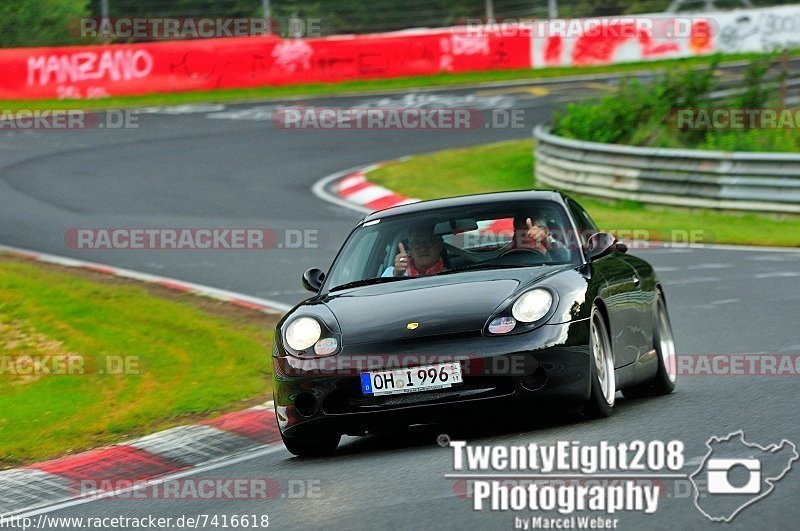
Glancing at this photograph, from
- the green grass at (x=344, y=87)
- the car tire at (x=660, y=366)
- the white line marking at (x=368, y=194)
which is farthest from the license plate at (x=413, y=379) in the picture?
the green grass at (x=344, y=87)

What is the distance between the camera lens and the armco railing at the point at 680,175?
1797 cm

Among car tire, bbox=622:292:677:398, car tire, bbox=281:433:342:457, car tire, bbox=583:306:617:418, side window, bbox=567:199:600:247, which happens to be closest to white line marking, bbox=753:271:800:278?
car tire, bbox=622:292:677:398

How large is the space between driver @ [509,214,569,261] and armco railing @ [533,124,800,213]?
9764 mm

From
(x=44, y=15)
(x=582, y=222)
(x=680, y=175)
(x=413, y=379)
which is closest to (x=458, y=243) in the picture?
(x=582, y=222)

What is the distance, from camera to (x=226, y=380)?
1032 cm

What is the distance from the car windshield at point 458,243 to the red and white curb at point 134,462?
0.97m

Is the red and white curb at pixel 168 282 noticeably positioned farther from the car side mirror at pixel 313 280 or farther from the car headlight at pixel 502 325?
the car headlight at pixel 502 325

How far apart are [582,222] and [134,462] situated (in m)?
2.89

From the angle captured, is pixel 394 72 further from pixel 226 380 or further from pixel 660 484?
pixel 660 484

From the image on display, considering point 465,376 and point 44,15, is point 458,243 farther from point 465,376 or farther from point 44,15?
point 44,15

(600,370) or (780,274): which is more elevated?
(600,370)

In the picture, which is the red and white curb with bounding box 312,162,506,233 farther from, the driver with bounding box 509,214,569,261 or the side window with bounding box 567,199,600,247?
the driver with bounding box 509,214,569,261

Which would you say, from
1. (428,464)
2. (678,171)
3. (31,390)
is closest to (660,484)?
(428,464)

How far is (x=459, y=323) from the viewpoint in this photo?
739 cm
